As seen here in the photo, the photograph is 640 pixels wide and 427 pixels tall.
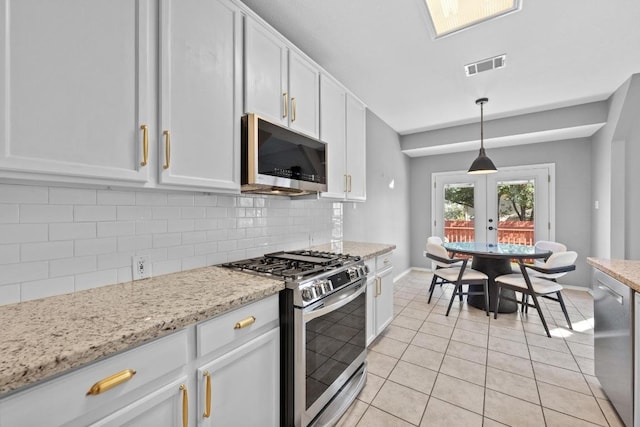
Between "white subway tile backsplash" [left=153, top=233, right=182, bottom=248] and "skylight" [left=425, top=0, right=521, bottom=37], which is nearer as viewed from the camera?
"white subway tile backsplash" [left=153, top=233, right=182, bottom=248]

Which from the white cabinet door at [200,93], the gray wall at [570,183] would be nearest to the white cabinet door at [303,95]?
the white cabinet door at [200,93]

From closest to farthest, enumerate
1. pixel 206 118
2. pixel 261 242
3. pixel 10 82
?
pixel 10 82 → pixel 206 118 → pixel 261 242

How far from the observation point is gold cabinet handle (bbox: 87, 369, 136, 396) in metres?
0.73

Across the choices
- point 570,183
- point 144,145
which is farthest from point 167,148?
point 570,183

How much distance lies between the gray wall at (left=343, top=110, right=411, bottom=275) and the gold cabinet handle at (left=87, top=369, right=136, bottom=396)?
8.44 ft

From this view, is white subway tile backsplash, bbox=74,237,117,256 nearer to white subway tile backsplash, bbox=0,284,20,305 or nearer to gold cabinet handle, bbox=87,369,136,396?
white subway tile backsplash, bbox=0,284,20,305

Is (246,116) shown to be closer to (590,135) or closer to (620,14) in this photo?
(620,14)

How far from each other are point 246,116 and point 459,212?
4.69 meters

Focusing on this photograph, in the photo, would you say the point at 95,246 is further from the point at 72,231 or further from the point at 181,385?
the point at 181,385

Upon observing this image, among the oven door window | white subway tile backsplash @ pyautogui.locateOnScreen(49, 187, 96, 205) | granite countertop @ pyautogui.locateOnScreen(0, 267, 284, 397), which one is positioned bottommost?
the oven door window

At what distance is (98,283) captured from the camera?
1.27 metres

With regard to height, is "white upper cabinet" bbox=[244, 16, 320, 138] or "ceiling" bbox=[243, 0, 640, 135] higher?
"ceiling" bbox=[243, 0, 640, 135]

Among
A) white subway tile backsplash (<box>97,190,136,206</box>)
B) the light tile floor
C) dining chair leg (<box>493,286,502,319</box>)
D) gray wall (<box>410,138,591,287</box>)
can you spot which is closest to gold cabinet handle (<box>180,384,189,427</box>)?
white subway tile backsplash (<box>97,190,136,206</box>)

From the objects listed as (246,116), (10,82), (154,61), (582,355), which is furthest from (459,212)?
(10,82)
